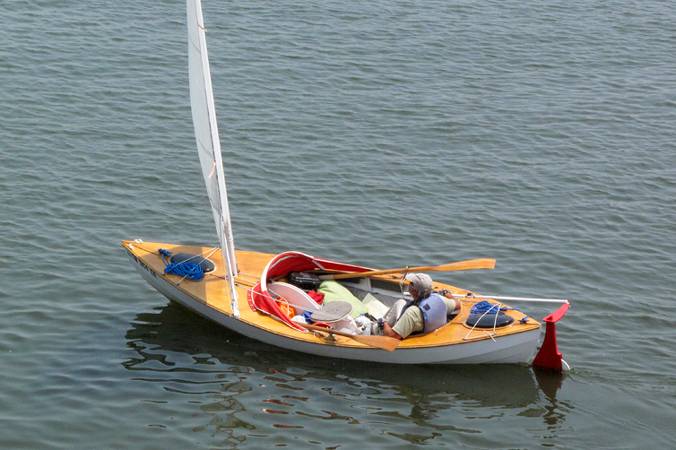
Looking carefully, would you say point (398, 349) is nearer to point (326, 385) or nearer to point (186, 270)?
point (326, 385)

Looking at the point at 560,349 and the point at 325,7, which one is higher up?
the point at 325,7

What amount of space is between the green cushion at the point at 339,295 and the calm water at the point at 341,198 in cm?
113

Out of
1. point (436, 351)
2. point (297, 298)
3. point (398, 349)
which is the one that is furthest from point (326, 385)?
point (297, 298)

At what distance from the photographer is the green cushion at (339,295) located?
53.3 feet

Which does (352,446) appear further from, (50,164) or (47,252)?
(50,164)

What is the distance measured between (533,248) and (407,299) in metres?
4.55

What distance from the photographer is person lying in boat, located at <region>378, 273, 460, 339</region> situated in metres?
15.1

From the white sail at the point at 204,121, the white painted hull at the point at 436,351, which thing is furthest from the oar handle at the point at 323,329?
the white sail at the point at 204,121

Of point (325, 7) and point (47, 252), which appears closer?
point (47, 252)

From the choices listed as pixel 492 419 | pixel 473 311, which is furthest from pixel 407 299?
pixel 492 419

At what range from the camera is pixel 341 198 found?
68.7ft

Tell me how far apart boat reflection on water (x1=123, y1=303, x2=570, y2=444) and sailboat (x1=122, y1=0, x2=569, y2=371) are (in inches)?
7.7

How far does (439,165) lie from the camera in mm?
22484

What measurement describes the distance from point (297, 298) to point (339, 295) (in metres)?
0.64
